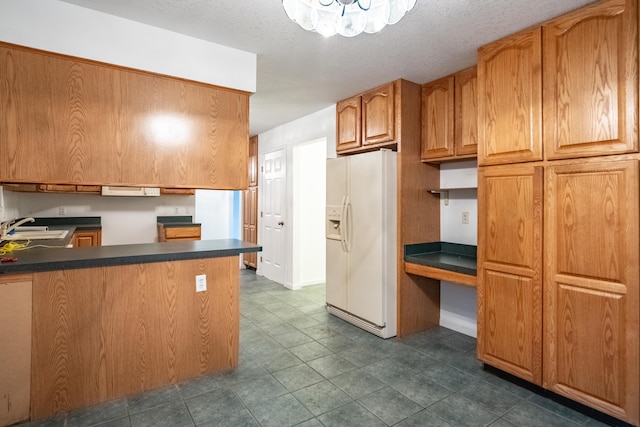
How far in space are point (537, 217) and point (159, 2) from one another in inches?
107

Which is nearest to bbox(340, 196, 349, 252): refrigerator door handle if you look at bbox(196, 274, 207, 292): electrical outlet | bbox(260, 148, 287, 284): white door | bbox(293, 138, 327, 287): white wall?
bbox(293, 138, 327, 287): white wall

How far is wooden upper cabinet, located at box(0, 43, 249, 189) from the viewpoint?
1.97 metres

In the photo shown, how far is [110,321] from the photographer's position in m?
2.09

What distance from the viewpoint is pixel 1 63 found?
1.92m

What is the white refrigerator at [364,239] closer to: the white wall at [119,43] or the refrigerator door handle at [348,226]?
the refrigerator door handle at [348,226]

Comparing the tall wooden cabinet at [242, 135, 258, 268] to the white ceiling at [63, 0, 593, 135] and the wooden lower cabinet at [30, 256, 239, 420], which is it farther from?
the wooden lower cabinet at [30, 256, 239, 420]

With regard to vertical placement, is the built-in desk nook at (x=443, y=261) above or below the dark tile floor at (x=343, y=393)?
above

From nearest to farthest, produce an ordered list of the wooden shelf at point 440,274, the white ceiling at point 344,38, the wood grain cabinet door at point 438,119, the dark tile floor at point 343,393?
the dark tile floor at point 343,393 → the white ceiling at point 344,38 → the wooden shelf at point 440,274 → the wood grain cabinet door at point 438,119

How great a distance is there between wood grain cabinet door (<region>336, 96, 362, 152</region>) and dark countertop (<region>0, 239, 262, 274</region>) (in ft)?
5.84

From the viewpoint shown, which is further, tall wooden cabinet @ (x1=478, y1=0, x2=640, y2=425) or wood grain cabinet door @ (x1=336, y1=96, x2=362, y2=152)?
wood grain cabinet door @ (x1=336, y1=96, x2=362, y2=152)

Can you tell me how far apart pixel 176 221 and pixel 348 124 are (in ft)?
9.12

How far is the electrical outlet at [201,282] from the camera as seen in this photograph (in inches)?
94.1

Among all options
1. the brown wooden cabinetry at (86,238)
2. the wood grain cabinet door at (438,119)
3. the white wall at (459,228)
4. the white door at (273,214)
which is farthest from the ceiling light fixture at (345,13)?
the brown wooden cabinetry at (86,238)

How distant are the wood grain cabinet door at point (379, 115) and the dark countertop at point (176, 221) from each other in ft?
8.62
